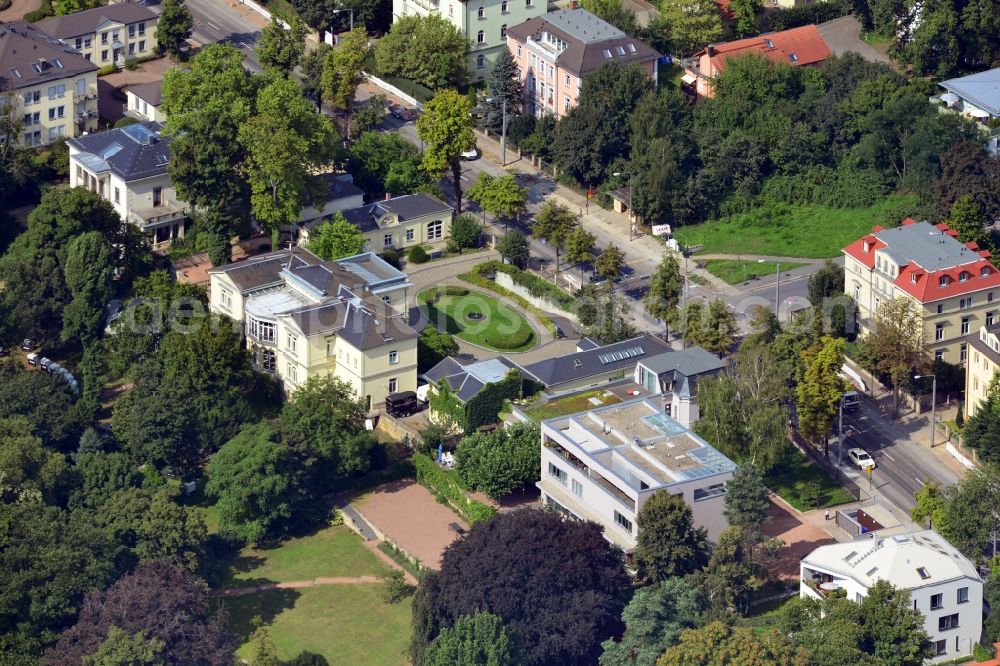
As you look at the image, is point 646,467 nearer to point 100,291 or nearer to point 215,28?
point 100,291

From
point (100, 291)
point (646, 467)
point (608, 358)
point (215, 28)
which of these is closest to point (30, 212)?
point (100, 291)

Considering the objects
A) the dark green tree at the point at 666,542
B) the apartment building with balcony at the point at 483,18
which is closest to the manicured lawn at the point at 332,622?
the dark green tree at the point at 666,542

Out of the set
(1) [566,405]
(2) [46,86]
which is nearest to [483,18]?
(2) [46,86]

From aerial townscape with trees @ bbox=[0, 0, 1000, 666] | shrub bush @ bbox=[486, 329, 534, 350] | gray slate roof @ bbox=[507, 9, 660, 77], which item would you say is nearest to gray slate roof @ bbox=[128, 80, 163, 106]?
aerial townscape with trees @ bbox=[0, 0, 1000, 666]

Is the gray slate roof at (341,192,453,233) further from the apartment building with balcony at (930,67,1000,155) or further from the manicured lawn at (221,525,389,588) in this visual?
the apartment building with balcony at (930,67,1000,155)

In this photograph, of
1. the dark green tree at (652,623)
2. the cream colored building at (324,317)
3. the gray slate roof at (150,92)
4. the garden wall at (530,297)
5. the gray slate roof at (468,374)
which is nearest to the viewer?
the dark green tree at (652,623)

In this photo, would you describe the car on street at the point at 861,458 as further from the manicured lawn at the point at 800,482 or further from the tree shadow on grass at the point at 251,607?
the tree shadow on grass at the point at 251,607

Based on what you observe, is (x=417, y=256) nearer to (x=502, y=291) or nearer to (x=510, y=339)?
(x=502, y=291)

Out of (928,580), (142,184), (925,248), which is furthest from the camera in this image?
(142,184)
